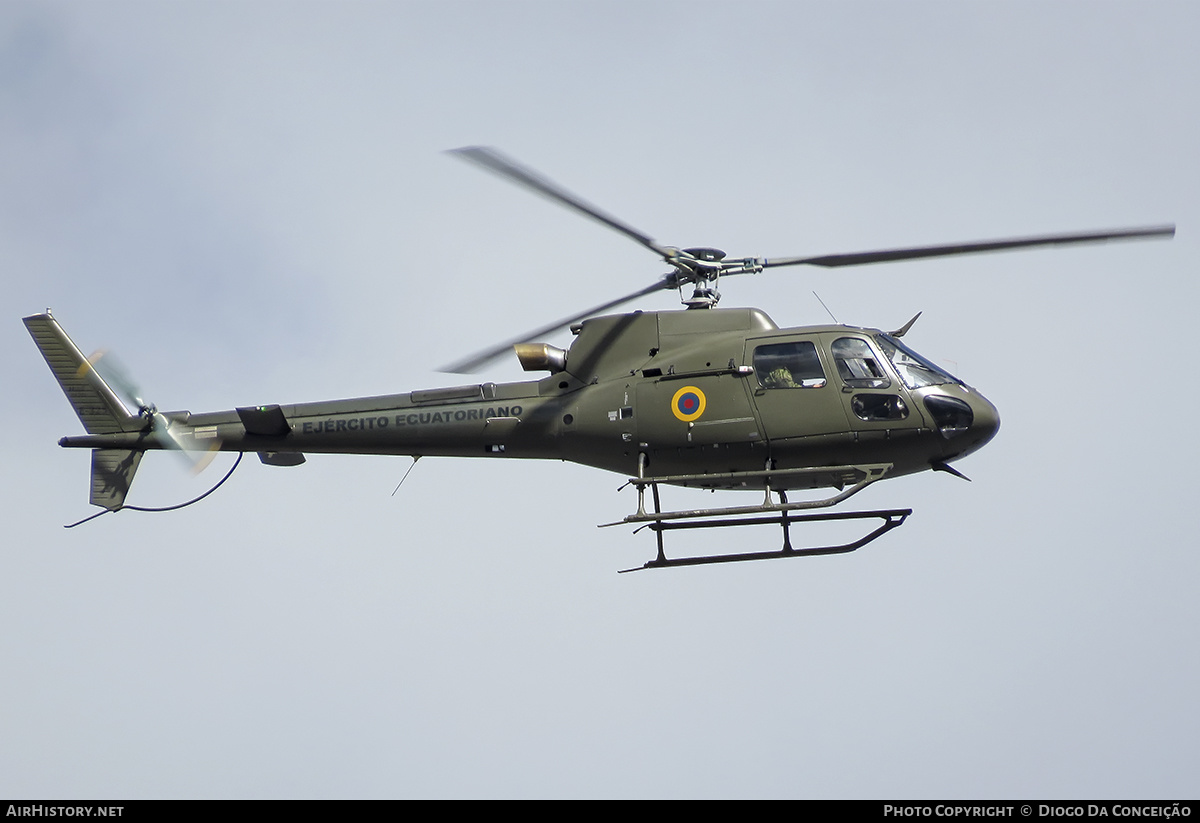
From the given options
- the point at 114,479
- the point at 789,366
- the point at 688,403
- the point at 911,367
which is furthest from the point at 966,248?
the point at 114,479

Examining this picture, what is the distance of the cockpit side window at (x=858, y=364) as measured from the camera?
15977 millimetres

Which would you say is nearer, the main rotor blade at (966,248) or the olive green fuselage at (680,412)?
the main rotor blade at (966,248)

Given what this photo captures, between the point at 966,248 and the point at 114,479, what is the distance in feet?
38.4

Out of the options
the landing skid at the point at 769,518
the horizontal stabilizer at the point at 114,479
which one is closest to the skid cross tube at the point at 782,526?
the landing skid at the point at 769,518

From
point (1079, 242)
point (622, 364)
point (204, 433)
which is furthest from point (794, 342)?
point (204, 433)

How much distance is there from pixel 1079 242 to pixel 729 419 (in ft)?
14.5

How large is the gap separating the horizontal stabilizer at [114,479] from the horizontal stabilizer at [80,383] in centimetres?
40

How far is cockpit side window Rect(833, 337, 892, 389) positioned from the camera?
1598 centimetres

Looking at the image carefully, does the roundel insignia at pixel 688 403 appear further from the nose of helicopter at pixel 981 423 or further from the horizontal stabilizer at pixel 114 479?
the horizontal stabilizer at pixel 114 479

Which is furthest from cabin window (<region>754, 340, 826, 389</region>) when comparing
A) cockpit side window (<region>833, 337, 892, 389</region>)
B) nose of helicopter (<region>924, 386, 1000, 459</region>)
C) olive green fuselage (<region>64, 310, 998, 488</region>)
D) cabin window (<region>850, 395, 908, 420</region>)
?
nose of helicopter (<region>924, 386, 1000, 459</region>)

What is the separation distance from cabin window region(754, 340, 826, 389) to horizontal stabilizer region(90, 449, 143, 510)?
874 cm

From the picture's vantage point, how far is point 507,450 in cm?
1744

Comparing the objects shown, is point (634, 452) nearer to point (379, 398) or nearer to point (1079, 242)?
point (379, 398)

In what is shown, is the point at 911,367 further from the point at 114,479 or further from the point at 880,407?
the point at 114,479
